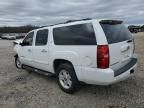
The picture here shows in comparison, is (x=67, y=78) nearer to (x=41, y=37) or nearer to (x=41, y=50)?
(x=41, y=50)

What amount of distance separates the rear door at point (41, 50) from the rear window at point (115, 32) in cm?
207

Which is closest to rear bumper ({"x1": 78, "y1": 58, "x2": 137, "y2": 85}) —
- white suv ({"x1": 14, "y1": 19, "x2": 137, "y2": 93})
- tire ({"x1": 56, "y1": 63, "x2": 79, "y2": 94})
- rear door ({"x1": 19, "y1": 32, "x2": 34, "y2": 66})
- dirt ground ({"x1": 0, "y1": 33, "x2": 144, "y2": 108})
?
white suv ({"x1": 14, "y1": 19, "x2": 137, "y2": 93})

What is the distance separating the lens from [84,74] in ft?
15.0

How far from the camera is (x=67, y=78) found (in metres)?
5.27

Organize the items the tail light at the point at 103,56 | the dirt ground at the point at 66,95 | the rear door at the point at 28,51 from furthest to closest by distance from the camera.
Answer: the rear door at the point at 28,51 < the dirt ground at the point at 66,95 < the tail light at the point at 103,56

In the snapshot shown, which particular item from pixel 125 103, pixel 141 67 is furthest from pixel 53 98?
pixel 141 67

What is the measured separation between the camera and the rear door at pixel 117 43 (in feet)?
14.3

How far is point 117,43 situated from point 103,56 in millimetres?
584

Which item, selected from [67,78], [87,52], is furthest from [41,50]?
[87,52]

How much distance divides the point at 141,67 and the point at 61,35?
4.09m

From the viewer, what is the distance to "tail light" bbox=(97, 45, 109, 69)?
4176 millimetres

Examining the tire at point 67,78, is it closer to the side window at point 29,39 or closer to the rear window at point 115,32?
the rear window at point 115,32

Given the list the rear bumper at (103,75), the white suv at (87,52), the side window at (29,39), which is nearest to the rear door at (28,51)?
the side window at (29,39)

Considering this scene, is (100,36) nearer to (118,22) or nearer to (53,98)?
(118,22)
